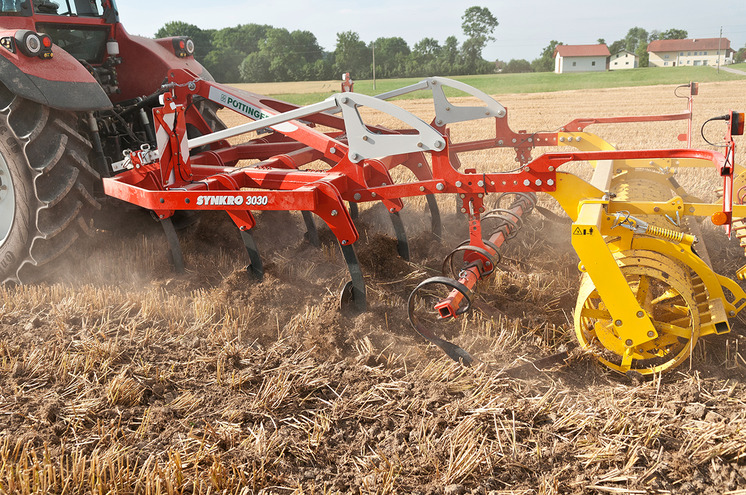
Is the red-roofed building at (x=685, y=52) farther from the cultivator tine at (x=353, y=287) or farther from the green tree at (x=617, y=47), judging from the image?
the cultivator tine at (x=353, y=287)

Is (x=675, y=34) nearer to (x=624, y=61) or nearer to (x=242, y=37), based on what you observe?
(x=624, y=61)

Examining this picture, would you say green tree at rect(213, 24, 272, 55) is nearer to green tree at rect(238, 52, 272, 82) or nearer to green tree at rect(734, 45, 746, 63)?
green tree at rect(238, 52, 272, 82)

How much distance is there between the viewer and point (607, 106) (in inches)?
691

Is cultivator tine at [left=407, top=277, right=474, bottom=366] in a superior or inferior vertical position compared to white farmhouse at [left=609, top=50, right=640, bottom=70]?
inferior

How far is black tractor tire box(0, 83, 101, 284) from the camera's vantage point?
3740 mm

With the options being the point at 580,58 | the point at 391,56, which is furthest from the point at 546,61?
the point at 391,56

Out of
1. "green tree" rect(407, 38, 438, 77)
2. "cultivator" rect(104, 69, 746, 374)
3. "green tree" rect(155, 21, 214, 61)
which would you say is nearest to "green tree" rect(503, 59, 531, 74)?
"green tree" rect(407, 38, 438, 77)

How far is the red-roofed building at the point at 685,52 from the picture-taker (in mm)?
76000

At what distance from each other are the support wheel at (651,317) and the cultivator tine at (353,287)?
1.18 metres

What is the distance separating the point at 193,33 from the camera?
156 ft

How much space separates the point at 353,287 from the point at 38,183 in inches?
84.6

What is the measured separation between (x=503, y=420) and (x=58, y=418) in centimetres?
192

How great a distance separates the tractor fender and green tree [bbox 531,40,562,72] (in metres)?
61.9

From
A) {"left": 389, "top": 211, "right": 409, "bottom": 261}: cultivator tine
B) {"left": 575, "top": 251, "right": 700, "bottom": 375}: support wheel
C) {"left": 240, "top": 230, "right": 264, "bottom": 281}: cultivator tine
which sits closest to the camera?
{"left": 575, "top": 251, "right": 700, "bottom": 375}: support wheel
